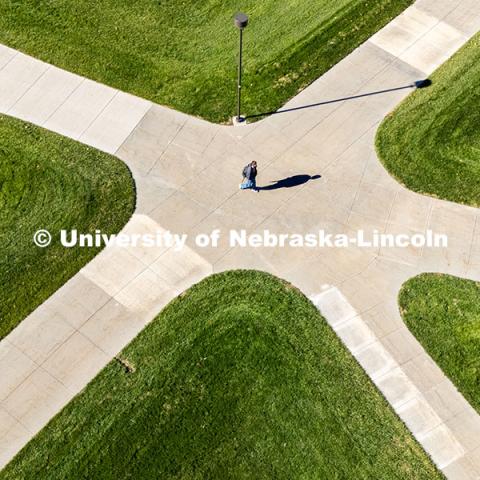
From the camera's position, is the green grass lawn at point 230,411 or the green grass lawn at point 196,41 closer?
the green grass lawn at point 230,411

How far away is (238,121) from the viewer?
16.5 m

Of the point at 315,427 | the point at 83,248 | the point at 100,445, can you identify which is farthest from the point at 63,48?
the point at 315,427

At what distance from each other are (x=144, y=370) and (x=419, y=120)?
34.1 feet

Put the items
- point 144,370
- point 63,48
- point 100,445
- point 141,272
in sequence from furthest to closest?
point 63,48 < point 141,272 < point 144,370 < point 100,445

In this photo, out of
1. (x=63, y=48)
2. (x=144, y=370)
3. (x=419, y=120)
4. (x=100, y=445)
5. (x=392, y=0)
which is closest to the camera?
(x=100, y=445)

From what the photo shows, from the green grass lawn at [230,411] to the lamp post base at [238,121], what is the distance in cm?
540

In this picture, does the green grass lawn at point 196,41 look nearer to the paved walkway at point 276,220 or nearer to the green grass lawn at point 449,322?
the paved walkway at point 276,220

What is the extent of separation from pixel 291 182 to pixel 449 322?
5.34 meters

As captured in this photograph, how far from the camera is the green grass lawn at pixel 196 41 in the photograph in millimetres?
17141

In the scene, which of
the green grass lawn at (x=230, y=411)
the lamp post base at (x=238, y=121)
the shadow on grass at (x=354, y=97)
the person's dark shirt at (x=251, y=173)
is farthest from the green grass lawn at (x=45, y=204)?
the shadow on grass at (x=354, y=97)

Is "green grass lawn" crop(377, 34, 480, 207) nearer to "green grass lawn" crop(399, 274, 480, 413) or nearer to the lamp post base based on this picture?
"green grass lawn" crop(399, 274, 480, 413)

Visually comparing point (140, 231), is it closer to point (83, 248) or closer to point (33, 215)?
point (83, 248)

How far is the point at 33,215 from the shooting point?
14977 mm

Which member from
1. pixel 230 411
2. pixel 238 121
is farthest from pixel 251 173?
pixel 230 411
